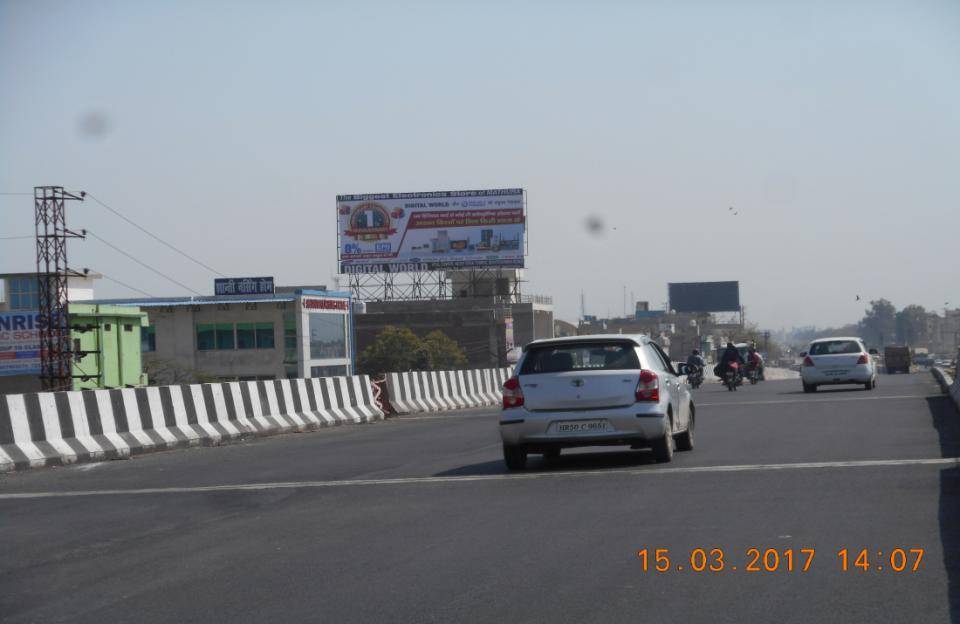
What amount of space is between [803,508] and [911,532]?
1395 mm

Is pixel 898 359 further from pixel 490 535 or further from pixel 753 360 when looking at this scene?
pixel 490 535

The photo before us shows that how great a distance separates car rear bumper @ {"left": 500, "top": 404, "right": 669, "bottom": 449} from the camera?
1363 cm

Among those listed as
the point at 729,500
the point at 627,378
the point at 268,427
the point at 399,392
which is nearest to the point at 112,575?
the point at 729,500

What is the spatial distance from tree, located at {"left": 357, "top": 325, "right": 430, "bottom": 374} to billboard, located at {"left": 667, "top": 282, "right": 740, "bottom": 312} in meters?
62.6

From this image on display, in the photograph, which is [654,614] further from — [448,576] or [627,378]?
[627,378]

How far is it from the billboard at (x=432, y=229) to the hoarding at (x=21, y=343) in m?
19.8

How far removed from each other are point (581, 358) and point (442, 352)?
9002cm

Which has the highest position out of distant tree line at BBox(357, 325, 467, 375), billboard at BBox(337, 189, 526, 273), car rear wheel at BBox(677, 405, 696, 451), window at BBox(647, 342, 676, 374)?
billboard at BBox(337, 189, 526, 273)

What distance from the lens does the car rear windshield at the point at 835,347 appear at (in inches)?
1334

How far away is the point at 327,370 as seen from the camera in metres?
92.9

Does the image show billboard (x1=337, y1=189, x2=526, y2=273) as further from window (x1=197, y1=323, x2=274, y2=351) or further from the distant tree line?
the distant tree line

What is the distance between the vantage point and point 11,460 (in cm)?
1608
